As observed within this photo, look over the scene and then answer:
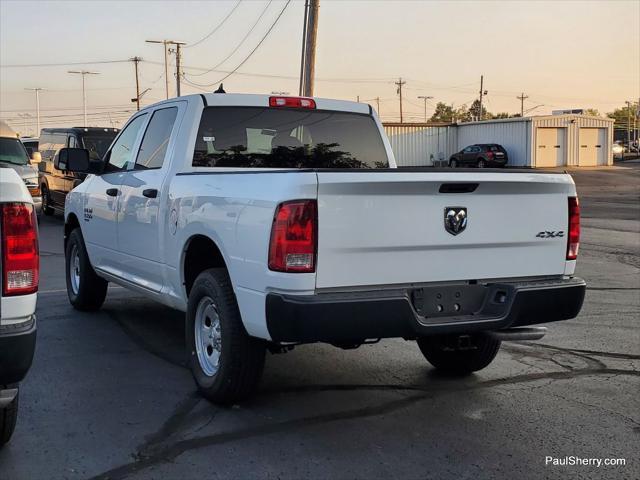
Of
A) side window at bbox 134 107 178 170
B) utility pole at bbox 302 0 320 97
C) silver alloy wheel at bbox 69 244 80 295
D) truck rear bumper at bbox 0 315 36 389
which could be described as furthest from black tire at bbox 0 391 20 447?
utility pole at bbox 302 0 320 97

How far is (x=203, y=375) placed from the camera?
16.1 feet

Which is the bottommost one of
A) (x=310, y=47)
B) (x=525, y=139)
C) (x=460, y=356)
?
(x=460, y=356)

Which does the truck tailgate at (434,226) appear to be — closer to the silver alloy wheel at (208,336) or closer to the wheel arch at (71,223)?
the silver alloy wheel at (208,336)

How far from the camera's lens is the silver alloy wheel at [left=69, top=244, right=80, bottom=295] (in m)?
7.79

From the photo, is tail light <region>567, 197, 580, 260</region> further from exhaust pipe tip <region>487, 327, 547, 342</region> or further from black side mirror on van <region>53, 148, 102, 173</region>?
black side mirror on van <region>53, 148, 102, 173</region>

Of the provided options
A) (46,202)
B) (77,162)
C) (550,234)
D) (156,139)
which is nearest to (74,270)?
(77,162)

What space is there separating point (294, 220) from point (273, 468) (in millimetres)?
1313

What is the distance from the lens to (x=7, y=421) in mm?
3951

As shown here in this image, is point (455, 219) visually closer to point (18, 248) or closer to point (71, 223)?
point (18, 248)

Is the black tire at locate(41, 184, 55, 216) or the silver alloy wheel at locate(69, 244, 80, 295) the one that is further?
the black tire at locate(41, 184, 55, 216)

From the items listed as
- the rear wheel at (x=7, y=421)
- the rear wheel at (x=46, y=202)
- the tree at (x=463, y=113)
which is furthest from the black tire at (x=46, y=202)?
the tree at (x=463, y=113)

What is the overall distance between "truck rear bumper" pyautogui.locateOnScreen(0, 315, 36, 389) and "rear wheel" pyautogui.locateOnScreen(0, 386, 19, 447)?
0.61 meters

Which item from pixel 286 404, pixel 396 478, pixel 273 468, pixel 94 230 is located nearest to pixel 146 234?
pixel 94 230

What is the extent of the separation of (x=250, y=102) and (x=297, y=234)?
2.37 metres
